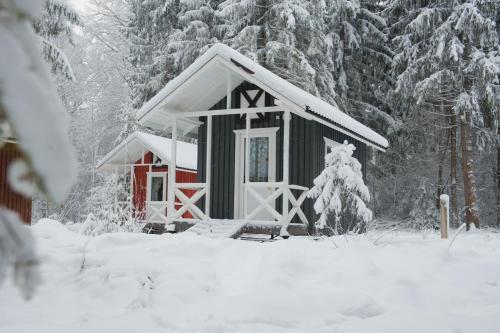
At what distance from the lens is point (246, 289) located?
177 inches

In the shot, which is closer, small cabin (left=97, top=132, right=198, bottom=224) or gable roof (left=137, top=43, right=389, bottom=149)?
gable roof (left=137, top=43, right=389, bottom=149)

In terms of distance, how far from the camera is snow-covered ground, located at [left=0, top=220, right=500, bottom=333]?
354cm

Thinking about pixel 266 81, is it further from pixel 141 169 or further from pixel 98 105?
pixel 98 105

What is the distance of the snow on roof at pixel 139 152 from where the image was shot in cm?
1777

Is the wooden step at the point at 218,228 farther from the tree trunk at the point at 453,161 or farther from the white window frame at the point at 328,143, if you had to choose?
the tree trunk at the point at 453,161

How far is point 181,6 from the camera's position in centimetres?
2295

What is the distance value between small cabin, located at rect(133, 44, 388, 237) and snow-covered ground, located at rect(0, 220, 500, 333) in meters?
4.14

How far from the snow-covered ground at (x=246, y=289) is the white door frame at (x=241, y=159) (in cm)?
499

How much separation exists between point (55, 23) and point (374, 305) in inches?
558

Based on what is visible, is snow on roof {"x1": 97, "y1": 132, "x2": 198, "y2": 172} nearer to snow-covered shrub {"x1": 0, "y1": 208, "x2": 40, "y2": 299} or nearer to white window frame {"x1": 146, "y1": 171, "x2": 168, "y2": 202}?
white window frame {"x1": 146, "y1": 171, "x2": 168, "y2": 202}

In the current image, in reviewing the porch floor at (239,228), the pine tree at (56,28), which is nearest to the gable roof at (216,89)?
the porch floor at (239,228)

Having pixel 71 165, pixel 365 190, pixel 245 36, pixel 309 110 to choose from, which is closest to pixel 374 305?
pixel 71 165

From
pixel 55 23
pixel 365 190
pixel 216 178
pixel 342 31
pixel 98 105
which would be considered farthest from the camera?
pixel 98 105

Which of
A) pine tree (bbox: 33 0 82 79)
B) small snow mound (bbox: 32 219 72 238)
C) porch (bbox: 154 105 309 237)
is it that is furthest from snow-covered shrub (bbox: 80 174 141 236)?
pine tree (bbox: 33 0 82 79)
